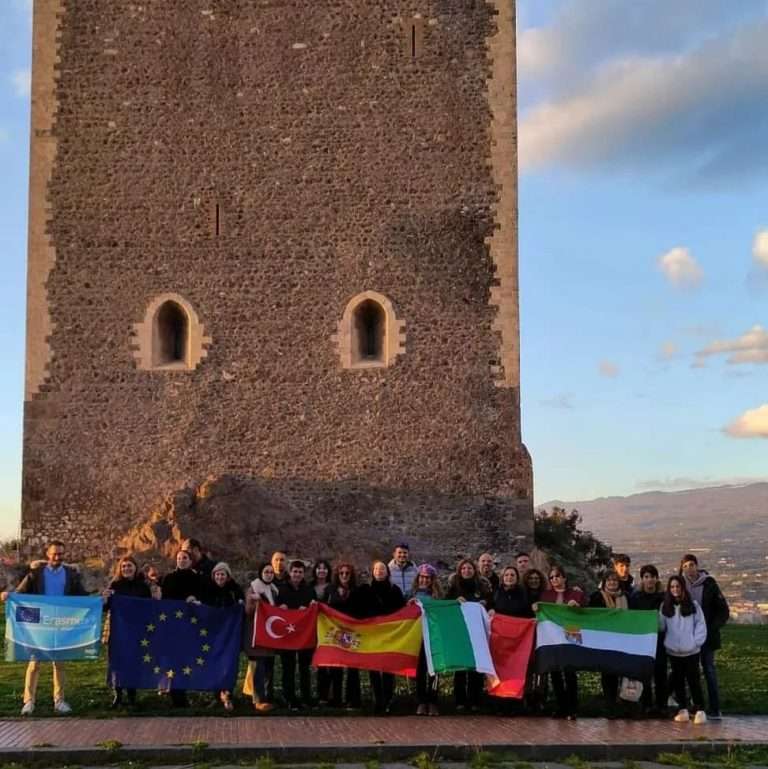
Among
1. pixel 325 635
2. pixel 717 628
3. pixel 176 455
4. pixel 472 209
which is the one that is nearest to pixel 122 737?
pixel 325 635

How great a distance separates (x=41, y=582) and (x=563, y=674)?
473 centimetres

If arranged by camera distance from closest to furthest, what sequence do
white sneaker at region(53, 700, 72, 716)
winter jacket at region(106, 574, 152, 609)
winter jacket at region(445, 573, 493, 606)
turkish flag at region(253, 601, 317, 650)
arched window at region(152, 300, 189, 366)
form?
white sneaker at region(53, 700, 72, 716) < turkish flag at region(253, 601, 317, 650) < winter jacket at region(106, 574, 152, 609) < winter jacket at region(445, 573, 493, 606) < arched window at region(152, 300, 189, 366)

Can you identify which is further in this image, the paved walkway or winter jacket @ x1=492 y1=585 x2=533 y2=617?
winter jacket @ x1=492 y1=585 x2=533 y2=617

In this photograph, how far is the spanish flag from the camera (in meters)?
9.72

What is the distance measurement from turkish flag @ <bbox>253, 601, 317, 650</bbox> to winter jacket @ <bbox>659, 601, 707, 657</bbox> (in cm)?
308

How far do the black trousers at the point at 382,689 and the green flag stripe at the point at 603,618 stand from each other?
1.42 m

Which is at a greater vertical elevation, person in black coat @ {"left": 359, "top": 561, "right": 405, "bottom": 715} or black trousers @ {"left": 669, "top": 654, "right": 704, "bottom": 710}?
person in black coat @ {"left": 359, "top": 561, "right": 405, "bottom": 715}

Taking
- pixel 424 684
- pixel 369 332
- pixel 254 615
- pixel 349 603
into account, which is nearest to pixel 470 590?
pixel 424 684

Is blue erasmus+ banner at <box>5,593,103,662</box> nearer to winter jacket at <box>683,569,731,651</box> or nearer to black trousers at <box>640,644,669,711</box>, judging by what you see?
black trousers at <box>640,644,669,711</box>

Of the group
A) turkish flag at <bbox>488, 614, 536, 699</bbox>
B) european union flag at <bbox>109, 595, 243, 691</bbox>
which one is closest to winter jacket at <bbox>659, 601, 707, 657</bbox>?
turkish flag at <bbox>488, 614, 536, 699</bbox>

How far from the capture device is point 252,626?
391 inches

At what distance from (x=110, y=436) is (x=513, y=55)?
8.88 meters

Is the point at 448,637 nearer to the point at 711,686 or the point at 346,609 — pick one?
the point at 346,609

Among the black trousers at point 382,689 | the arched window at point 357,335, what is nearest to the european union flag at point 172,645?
Result: the black trousers at point 382,689
